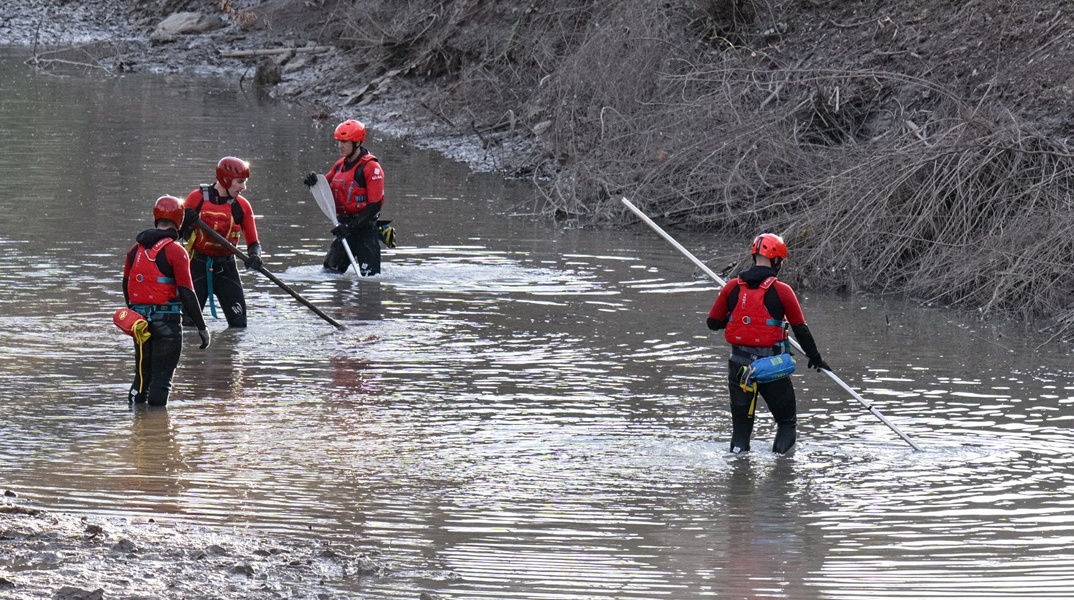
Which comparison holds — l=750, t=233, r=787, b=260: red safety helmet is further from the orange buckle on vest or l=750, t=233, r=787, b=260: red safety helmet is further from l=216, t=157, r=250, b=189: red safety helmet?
l=216, t=157, r=250, b=189: red safety helmet

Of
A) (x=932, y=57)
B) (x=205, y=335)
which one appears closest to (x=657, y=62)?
(x=932, y=57)

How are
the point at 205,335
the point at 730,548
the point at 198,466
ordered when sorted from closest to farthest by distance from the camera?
1. the point at 730,548
2. the point at 198,466
3. the point at 205,335

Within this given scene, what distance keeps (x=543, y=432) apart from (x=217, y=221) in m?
3.99

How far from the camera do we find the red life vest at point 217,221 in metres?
12.5

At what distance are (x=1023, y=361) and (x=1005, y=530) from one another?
457cm

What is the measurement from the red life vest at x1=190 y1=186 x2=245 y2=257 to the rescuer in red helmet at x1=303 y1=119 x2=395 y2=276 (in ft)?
7.83

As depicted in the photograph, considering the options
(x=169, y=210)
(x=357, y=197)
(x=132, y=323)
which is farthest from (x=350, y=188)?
(x=132, y=323)

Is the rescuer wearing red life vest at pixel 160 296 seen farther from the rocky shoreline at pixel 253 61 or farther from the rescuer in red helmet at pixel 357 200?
the rocky shoreline at pixel 253 61

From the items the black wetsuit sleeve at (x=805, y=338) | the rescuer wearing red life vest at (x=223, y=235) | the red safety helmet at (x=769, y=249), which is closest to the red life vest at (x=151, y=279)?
the rescuer wearing red life vest at (x=223, y=235)

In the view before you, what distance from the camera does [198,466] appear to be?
890cm

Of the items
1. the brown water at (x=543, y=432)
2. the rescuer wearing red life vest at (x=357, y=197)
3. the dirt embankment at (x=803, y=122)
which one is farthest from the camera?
the dirt embankment at (x=803, y=122)

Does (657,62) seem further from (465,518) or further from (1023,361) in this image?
(465,518)

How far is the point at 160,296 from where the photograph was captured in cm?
1008

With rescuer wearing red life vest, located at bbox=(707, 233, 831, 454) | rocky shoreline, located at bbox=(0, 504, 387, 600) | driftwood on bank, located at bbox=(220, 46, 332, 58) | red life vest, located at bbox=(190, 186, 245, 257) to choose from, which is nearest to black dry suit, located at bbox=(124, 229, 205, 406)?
red life vest, located at bbox=(190, 186, 245, 257)
